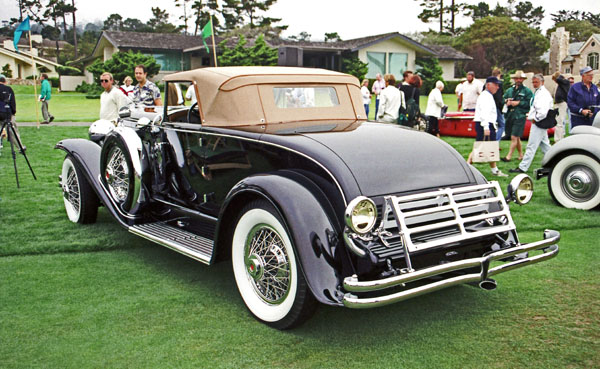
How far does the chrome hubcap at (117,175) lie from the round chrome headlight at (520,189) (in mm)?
3620

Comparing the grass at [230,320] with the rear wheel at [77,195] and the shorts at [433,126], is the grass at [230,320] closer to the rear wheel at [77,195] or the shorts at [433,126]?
the rear wheel at [77,195]

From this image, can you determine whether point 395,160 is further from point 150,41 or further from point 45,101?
point 150,41

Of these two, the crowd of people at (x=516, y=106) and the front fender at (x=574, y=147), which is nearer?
the front fender at (x=574, y=147)

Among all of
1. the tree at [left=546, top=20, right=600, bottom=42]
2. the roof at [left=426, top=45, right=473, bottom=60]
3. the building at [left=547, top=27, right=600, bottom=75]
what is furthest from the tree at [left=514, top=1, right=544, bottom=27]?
the roof at [left=426, top=45, right=473, bottom=60]

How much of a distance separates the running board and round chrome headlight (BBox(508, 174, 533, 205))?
228cm

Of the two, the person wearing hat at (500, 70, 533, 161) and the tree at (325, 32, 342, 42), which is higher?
the tree at (325, 32, 342, 42)

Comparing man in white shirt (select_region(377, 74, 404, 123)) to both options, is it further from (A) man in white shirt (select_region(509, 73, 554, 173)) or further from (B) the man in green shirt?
(B) the man in green shirt

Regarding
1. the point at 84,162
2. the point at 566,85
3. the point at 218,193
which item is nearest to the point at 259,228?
the point at 218,193

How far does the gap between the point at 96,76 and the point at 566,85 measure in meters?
32.9

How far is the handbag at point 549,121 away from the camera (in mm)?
9547

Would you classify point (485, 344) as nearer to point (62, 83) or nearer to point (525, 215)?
point (525, 215)

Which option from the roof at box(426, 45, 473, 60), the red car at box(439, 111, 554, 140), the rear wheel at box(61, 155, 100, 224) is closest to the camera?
the rear wheel at box(61, 155, 100, 224)

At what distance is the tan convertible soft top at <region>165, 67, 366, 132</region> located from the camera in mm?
4457

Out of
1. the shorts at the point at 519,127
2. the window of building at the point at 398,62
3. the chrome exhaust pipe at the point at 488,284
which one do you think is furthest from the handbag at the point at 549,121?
the window of building at the point at 398,62
